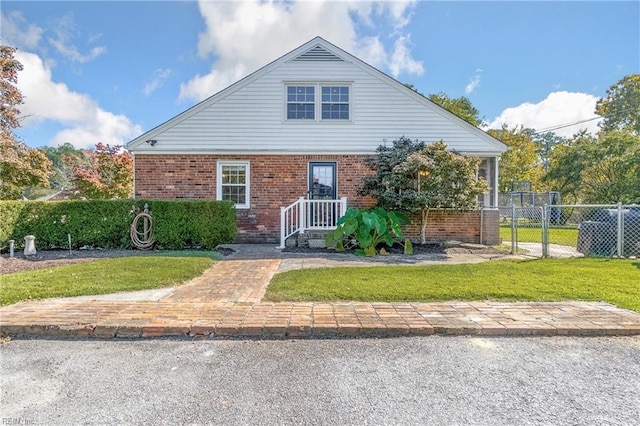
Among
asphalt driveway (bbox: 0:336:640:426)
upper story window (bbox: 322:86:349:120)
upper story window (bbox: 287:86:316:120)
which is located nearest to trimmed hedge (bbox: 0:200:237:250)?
upper story window (bbox: 287:86:316:120)

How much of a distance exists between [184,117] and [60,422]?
10.1m

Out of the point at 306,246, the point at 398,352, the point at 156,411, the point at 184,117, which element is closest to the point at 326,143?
the point at 306,246

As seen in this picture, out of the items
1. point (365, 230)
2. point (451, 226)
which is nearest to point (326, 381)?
point (365, 230)

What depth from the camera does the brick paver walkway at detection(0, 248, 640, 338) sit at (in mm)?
3266

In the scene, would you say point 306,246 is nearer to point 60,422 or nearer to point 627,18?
point 60,422

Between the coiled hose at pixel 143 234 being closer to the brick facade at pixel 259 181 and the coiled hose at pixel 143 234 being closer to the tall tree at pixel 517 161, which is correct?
the brick facade at pixel 259 181

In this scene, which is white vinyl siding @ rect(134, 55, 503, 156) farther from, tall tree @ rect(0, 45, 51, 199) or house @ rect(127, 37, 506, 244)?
tall tree @ rect(0, 45, 51, 199)

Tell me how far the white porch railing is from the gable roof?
4.30m

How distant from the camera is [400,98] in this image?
11.0 metres

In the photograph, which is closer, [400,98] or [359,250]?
[359,250]

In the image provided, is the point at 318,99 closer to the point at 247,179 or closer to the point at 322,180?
the point at 322,180

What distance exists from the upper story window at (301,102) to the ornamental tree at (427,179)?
10.1ft

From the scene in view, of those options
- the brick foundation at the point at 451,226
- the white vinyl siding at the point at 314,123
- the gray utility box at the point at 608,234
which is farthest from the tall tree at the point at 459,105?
the gray utility box at the point at 608,234

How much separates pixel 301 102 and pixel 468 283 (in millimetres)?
8067
